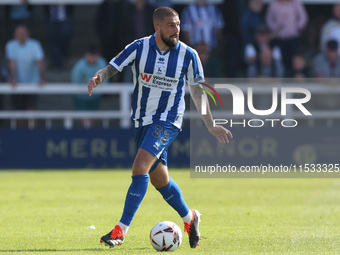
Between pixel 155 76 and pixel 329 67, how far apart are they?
10640mm

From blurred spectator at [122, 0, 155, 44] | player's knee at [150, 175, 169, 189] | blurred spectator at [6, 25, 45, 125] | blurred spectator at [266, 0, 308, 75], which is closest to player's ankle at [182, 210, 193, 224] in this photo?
player's knee at [150, 175, 169, 189]

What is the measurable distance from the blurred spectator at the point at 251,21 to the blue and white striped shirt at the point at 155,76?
34.2 feet

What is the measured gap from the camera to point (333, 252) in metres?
6.92

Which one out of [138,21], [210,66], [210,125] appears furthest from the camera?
[138,21]

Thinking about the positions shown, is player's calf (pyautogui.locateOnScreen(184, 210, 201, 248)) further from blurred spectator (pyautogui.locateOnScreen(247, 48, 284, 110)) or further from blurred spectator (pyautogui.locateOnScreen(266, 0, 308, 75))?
blurred spectator (pyautogui.locateOnScreen(266, 0, 308, 75))

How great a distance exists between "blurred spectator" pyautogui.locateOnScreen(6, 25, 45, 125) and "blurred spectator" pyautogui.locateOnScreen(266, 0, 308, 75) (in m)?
5.34

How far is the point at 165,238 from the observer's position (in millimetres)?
7078

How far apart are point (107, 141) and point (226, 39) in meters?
3.67

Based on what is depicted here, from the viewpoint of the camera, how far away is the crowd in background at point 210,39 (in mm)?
17391

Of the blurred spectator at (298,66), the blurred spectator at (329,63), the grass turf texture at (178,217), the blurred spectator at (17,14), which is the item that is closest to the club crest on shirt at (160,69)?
the grass turf texture at (178,217)

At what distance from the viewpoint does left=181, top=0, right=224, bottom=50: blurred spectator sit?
17.5 m

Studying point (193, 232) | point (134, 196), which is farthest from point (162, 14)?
point (193, 232)

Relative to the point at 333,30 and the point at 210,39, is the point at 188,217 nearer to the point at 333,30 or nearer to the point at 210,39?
the point at 210,39

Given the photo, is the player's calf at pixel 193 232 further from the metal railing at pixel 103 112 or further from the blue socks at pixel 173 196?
the metal railing at pixel 103 112
